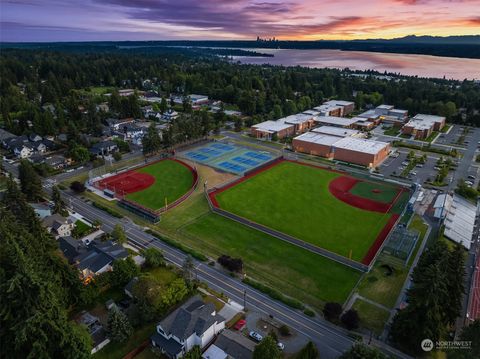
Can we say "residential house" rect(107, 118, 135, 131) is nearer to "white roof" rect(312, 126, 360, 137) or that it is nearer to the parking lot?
"white roof" rect(312, 126, 360, 137)

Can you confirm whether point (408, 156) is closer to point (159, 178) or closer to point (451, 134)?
point (451, 134)

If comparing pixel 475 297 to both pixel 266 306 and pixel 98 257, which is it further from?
pixel 98 257

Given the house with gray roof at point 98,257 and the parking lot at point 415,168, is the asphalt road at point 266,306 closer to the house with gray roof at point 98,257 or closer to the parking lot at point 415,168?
the house with gray roof at point 98,257

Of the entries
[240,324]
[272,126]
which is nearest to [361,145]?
[272,126]

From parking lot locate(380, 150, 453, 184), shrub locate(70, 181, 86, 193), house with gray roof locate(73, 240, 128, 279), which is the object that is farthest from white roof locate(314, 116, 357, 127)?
house with gray roof locate(73, 240, 128, 279)

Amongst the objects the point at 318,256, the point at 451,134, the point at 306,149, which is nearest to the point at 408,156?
the point at 306,149
